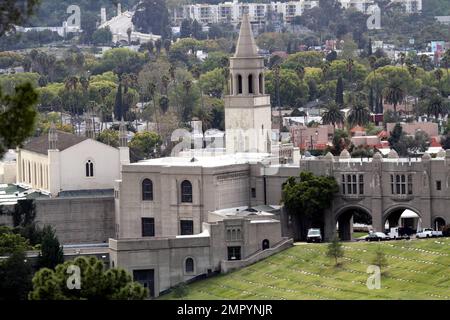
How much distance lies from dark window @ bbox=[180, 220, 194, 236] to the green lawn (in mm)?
5069

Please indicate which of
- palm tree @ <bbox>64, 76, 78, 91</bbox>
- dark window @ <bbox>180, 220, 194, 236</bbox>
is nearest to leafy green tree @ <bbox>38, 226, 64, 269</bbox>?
dark window @ <bbox>180, 220, 194, 236</bbox>

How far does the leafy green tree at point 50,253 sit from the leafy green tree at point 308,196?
27.5 feet

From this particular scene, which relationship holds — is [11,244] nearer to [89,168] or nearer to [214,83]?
[89,168]

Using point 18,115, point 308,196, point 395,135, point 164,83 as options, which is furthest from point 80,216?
point 164,83

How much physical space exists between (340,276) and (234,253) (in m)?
6.32

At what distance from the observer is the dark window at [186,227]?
268 ft

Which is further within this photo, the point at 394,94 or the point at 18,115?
the point at 394,94

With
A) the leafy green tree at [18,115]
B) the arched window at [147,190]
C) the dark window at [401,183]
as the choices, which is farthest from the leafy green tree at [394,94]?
the leafy green tree at [18,115]

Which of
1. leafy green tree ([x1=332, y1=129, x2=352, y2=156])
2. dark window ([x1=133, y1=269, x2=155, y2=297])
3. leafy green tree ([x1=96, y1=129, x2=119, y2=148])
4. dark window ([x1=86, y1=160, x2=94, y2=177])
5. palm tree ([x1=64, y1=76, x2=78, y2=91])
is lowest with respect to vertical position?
dark window ([x1=133, y1=269, x2=155, y2=297])

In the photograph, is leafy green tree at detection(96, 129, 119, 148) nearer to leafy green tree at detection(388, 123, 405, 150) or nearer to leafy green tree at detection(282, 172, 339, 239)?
leafy green tree at detection(388, 123, 405, 150)

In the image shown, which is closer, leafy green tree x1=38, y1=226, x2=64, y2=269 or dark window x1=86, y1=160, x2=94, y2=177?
leafy green tree x1=38, y1=226, x2=64, y2=269

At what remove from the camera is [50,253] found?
77.1 m

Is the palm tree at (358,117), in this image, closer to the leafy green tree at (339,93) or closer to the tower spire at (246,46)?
the leafy green tree at (339,93)

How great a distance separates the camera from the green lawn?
69.2 meters
